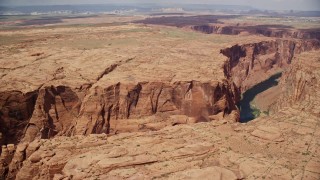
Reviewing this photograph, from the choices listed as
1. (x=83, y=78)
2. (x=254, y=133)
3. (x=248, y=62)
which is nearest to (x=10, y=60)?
(x=83, y=78)

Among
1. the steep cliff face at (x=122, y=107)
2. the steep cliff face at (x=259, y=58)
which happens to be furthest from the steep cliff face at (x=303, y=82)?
the steep cliff face at (x=259, y=58)

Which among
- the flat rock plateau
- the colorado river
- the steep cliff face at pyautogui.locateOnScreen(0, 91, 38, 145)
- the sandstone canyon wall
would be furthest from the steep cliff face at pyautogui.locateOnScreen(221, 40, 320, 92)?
the steep cliff face at pyautogui.locateOnScreen(0, 91, 38, 145)

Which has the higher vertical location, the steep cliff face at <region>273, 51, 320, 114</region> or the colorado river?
the steep cliff face at <region>273, 51, 320, 114</region>

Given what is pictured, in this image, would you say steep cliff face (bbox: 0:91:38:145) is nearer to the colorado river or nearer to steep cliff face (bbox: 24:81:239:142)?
steep cliff face (bbox: 24:81:239:142)

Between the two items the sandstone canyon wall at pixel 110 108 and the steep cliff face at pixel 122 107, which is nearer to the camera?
the sandstone canyon wall at pixel 110 108

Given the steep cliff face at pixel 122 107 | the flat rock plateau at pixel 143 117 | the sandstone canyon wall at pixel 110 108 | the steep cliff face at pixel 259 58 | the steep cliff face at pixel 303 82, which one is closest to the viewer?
the flat rock plateau at pixel 143 117

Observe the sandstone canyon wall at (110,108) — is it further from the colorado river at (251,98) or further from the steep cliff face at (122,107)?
the colorado river at (251,98)
